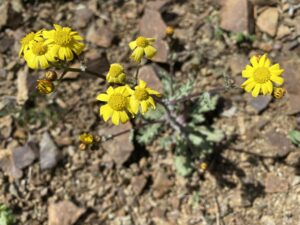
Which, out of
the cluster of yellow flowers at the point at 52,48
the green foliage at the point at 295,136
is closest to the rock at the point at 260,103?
the green foliage at the point at 295,136

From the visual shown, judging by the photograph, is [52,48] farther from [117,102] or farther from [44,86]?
[117,102]

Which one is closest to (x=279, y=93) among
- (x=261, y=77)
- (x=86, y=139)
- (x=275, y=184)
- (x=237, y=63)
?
(x=261, y=77)

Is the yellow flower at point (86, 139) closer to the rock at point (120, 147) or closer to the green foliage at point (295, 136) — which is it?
the rock at point (120, 147)

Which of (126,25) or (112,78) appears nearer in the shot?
(112,78)

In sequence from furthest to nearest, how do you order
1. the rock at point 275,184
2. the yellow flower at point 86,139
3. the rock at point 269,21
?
the rock at point 269,21
the rock at point 275,184
the yellow flower at point 86,139

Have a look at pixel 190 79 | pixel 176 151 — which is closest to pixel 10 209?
pixel 176 151

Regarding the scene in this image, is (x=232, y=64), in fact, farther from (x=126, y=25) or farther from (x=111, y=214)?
(x=111, y=214)

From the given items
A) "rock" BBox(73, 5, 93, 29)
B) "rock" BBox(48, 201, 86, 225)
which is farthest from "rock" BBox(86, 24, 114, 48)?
"rock" BBox(48, 201, 86, 225)
